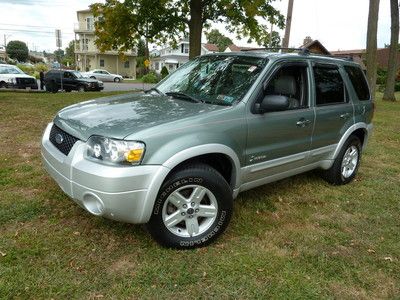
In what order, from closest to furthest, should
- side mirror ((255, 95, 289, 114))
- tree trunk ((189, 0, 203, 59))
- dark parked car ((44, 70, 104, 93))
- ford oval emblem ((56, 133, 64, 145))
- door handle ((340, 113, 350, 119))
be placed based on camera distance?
1. ford oval emblem ((56, 133, 64, 145))
2. side mirror ((255, 95, 289, 114))
3. door handle ((340, 113, 350, 119))
4. tree trunk ((189, 0, 203, 59))
5. dark parked car ((44, 70, 104, 93))

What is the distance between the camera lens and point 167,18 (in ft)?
53.0

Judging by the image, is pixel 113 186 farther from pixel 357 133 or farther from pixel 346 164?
pixel 357 133

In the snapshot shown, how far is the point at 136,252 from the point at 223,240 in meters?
0.85

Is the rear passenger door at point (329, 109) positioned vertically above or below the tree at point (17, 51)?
below

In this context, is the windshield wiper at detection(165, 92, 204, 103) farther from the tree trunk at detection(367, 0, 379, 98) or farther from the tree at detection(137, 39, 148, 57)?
the tree at detection(137, 39, 148, 57)

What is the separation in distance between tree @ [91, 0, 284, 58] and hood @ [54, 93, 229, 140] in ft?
36.9

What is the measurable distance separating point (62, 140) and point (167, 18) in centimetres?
1386

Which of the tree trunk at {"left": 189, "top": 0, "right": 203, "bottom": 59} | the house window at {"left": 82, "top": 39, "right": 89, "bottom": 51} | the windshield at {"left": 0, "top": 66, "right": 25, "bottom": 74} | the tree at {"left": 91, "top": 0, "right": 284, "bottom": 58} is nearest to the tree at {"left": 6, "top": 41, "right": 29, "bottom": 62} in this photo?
the house window at {"left": 82, "top": 39, "right": 89, "bottom": 51}

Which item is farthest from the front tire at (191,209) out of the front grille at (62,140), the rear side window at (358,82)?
the rear side window at (358,82)

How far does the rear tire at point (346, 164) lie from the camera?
5.16 meters

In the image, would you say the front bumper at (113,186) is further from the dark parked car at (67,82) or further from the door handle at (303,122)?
the dark parked car at (67,82)

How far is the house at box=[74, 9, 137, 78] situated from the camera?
5412cm

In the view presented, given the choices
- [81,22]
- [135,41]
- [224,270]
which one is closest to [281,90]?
[224,270]

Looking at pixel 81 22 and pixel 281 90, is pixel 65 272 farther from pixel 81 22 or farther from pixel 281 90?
pixel 81 22
